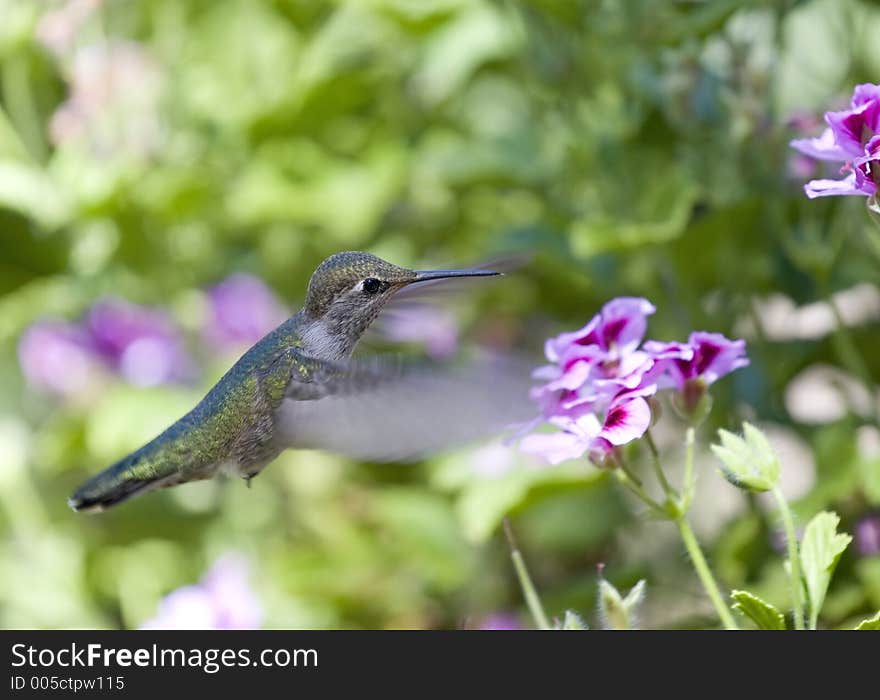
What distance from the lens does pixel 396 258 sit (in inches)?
101

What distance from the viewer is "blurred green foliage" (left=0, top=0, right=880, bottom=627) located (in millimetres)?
1788

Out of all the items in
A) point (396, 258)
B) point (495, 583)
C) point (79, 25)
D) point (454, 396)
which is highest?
point (79, 25)

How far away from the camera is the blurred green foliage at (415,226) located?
1788 millimetres

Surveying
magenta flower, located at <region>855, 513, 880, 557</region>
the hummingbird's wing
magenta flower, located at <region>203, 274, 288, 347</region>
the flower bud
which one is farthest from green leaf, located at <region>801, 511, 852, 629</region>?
magenta flower, located at <region>203, 274, 288, 347</region>

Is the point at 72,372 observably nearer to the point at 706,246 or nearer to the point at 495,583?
the point at 495,583

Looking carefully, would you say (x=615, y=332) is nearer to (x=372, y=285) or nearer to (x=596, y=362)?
(x=596, y=362)

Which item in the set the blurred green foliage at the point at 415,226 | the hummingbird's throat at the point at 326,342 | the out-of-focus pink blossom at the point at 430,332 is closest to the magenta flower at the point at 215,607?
the blurred green foliage at the point at 415,226

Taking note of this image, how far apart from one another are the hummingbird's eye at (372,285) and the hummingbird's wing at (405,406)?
0.37ft

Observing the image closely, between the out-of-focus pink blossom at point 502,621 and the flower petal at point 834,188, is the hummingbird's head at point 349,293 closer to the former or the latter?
the flower petal at point 834,188

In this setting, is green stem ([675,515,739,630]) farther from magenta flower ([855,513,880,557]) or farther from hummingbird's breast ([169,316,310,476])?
magenta flower ([855,513,880,557])

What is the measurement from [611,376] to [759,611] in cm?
24

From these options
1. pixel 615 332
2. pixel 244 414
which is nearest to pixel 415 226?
pixel 244 414

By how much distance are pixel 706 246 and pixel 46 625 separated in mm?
1639

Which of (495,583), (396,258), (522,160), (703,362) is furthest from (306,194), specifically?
(703,362)
